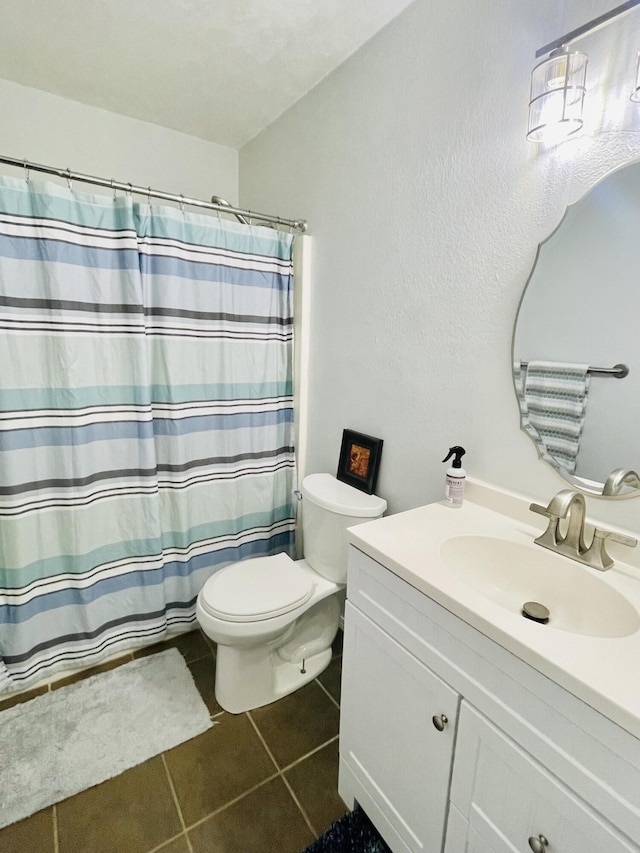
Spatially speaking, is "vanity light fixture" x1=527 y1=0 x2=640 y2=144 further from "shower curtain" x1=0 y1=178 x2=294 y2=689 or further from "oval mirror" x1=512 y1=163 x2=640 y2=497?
"shower curtain" x1=0 y1=178 x2=294 y2=689

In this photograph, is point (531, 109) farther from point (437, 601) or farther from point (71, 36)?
point (71, 36)

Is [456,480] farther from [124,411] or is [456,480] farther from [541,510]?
[124,411]

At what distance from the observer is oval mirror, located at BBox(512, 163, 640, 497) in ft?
3.20

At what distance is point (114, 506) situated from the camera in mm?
1662

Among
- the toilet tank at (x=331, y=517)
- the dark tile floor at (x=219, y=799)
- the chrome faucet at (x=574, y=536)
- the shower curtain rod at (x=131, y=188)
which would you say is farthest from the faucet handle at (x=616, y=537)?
the shower curtain rod at (x=131, y=188)

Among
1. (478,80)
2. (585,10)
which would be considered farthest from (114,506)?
(585,10)

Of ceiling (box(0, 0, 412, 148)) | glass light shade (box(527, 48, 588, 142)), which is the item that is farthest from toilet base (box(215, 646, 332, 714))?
ceiling (box(0, 0, 412, 148))

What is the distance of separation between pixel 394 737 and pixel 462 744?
243mm

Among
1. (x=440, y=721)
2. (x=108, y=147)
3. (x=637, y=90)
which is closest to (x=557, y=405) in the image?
(x=637, y=90)

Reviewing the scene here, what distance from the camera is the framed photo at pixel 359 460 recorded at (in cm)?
164

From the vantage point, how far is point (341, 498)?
1.63 meters

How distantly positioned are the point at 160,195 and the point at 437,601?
1627 millimetres

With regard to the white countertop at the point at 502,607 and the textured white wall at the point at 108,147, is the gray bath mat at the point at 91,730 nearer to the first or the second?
the white countertop at the point at 502,607

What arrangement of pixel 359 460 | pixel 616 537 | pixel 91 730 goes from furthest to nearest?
pixel 359 460 → pixel 91 730 → pixel 616 537
